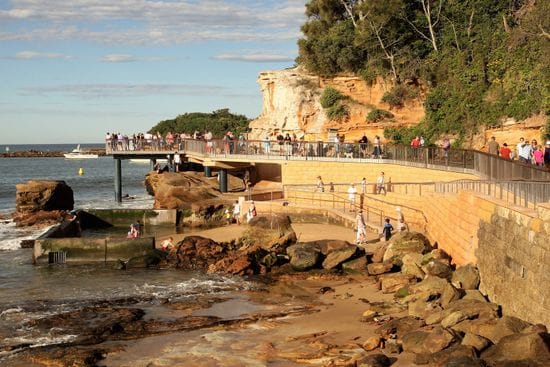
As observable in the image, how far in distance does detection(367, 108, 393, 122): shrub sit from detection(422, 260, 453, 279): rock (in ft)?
78.5


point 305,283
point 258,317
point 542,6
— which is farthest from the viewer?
point 542,6

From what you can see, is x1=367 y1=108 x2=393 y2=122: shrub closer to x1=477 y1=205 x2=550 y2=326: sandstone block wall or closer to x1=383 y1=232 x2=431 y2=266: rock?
x1=383 y1=232 x2=431 y2=266: rock

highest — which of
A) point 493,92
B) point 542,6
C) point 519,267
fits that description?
point 542,6

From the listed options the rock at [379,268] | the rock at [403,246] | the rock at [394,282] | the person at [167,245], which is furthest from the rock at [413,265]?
the person at [167,245]

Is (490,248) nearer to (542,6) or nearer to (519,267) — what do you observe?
(519,267)

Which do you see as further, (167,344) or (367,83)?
(367,83)

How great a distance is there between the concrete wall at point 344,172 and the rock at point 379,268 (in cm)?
1108

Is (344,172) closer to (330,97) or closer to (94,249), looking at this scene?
(330,97)

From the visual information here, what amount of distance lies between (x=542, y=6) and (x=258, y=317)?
23.4m

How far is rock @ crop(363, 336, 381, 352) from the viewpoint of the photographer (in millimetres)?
15148

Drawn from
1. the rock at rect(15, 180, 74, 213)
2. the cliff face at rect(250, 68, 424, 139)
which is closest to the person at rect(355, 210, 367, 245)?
the cliff face at rect(250, 68, 424, 139)

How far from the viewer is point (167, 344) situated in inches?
648

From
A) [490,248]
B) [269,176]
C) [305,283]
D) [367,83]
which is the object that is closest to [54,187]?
[269,176]

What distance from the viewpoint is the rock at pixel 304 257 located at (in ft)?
78.9
